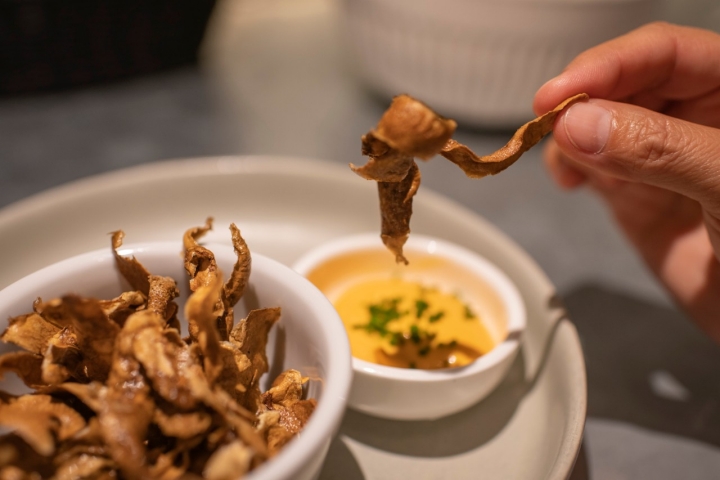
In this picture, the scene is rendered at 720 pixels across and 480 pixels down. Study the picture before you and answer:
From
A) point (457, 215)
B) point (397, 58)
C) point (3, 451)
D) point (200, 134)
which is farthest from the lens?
point (200, 134)

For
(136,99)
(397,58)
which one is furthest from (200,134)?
(397,58)

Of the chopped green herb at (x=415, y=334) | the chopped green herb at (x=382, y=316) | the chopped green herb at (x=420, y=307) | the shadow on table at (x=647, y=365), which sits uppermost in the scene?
the chopped green herb at (x=382, y=316)

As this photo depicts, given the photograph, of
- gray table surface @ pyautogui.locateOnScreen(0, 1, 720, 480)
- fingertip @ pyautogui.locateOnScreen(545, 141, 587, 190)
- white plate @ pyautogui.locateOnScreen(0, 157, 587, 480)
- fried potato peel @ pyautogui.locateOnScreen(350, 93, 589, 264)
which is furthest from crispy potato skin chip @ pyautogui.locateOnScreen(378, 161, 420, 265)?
fingertip @ pyautogui.locateOnScreen(545, 141, 587, 190)

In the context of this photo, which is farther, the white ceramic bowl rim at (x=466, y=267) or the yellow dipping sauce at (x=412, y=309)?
the yellow dipping sauce at (x=412, y=309)

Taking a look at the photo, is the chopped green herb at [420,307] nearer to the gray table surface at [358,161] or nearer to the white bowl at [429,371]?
the white bowl at [429,371]

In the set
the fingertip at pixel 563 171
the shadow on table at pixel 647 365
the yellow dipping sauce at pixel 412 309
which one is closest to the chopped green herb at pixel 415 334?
the yellow dipping sauce at pixel 412 309

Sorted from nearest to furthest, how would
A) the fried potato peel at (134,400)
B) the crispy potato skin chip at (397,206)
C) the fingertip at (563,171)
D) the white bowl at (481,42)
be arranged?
the fried potato peel at (134,400) → the crispy potato skin chip at (397,206) → the fingertip at (563,171) → the white bowl at (481,42)

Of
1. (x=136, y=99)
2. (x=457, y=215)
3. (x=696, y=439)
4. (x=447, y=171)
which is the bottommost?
(x=696, y=439)

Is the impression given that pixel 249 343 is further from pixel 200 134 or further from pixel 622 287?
pixel 200 134
